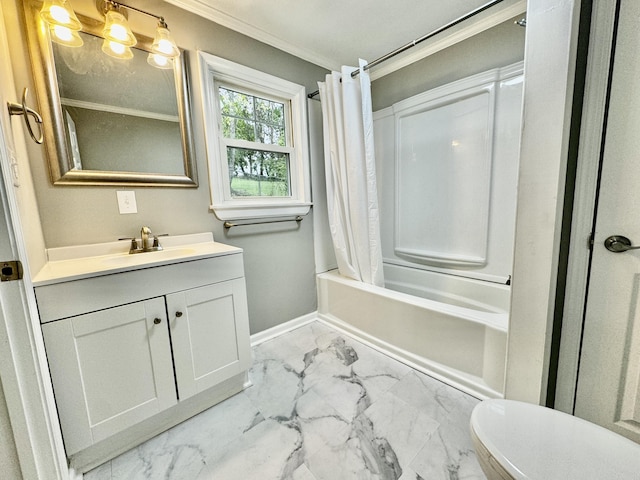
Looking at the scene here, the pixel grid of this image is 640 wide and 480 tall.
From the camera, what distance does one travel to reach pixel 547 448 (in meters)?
0.69

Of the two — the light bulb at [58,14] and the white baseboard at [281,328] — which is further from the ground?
the light bulb at [58,14]

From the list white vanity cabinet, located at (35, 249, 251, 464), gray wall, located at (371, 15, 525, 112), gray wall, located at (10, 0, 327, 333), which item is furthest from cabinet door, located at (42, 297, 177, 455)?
gray wall, located at (371, 15, 525, 112)

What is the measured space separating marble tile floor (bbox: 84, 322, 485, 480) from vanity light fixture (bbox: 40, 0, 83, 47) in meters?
Result: 1.94

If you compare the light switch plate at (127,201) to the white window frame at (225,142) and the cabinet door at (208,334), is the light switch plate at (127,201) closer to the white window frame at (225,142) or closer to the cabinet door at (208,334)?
the white window frame at (225,142)

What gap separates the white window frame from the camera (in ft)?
5.41

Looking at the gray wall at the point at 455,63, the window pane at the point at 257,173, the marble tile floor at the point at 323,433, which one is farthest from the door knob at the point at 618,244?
the window pane at the point at 257,173

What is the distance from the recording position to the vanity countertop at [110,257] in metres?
0.98

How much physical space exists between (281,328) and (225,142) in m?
1.51

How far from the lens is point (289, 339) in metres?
2.04

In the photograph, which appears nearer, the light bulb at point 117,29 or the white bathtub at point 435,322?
the light bulb at point 117,29

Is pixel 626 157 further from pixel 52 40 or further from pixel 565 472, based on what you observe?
pixel 52 40

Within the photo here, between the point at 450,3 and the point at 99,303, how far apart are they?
2501mm

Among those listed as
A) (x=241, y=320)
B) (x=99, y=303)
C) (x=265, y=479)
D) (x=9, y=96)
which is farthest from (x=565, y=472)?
(x=9, y=96)

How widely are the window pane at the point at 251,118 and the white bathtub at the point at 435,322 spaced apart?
4.23 ft
